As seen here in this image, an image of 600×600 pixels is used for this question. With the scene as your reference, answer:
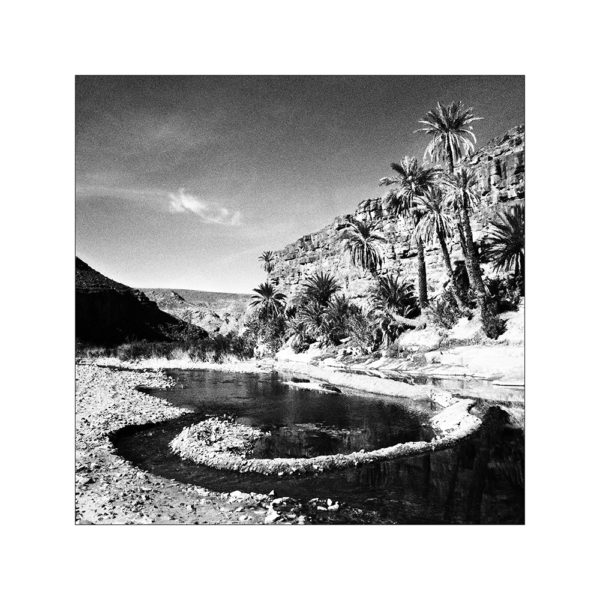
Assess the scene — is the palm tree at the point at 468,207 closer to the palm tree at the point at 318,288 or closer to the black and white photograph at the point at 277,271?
the black and white photograph at the point at 277,271

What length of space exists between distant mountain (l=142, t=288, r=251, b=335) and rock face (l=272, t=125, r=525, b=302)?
91 centimetres

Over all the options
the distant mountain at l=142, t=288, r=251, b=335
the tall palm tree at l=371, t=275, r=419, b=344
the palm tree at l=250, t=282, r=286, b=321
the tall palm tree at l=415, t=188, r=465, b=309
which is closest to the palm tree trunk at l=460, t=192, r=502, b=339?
the tall palm tree at l=415, t=188, r=465, b=309

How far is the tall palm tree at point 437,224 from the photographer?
811 cm

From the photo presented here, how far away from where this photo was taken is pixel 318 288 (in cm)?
937

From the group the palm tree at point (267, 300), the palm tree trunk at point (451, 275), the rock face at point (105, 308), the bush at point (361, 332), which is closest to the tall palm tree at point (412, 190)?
the palm tree trunk at point (451, 275)

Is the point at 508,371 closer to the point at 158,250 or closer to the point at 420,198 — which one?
the point at 420,198

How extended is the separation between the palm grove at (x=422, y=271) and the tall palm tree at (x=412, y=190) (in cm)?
2

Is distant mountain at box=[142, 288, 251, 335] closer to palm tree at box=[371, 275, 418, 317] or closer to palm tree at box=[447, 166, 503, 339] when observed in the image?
palm tree at box=[371, 275, 418, 317]

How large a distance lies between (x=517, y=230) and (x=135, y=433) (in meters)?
5.66

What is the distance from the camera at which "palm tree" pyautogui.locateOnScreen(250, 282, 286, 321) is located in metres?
6.88

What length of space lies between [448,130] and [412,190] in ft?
6.17
